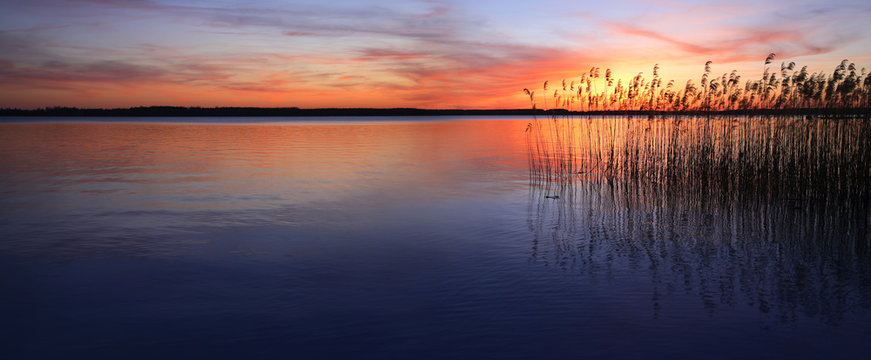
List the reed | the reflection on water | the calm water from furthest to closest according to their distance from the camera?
the reed, the reflection on water, the calm water

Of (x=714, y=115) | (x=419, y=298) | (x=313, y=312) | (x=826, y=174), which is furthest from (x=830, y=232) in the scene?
(x=313, y=312)

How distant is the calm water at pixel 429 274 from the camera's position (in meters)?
3.80

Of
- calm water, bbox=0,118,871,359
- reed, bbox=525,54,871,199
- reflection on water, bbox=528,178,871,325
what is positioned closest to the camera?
calm water, bbox=0,118,871,359

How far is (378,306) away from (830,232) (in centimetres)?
615

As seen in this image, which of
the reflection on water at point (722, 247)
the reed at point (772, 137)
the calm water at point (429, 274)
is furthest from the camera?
the reed at point (772, 137)

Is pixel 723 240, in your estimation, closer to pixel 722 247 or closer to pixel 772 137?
pixel 722 247

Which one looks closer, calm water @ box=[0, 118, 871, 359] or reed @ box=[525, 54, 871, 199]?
calm water @ box=[0, 118, 871, 359]

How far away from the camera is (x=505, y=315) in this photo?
4.21 metres

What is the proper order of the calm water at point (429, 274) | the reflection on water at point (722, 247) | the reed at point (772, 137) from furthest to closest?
the reed at point (772, 137), the reflection on water at point (722, 247), the calm water at point (429, 274)

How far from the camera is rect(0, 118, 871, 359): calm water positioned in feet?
12.5

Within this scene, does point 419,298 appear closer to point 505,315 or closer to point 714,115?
point 505,315

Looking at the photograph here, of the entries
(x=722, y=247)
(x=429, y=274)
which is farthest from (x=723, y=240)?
(x=429, y=274)

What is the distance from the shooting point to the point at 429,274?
5.34 m

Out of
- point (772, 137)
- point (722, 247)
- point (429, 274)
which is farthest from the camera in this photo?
point (772, 137)
